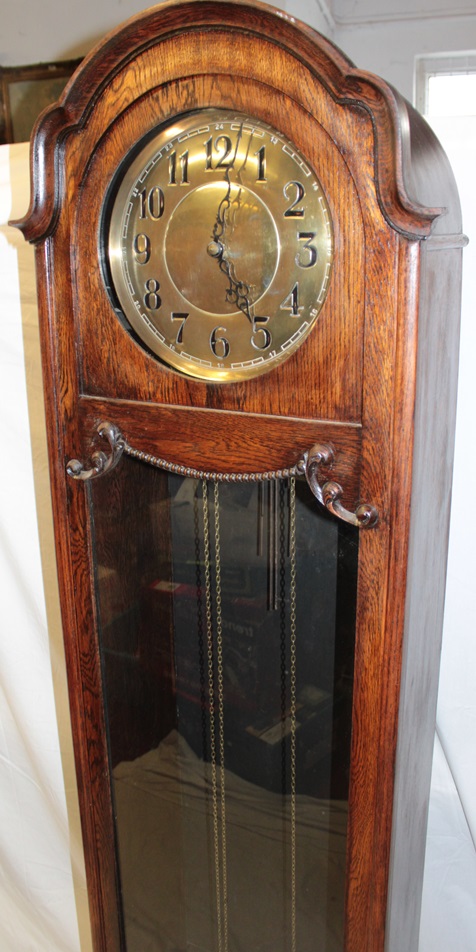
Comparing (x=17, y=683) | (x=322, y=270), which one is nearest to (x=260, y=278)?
(x=322, y=270)

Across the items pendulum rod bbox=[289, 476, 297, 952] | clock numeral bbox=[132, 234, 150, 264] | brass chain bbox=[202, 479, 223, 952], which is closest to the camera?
clock numeral bbox=[132, 234, 150, 264]

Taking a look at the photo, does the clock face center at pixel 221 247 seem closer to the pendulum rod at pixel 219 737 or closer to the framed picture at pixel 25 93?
the pendulum rod at pixel 219 737

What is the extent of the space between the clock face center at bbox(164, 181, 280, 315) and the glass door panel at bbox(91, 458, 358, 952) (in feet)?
0.83

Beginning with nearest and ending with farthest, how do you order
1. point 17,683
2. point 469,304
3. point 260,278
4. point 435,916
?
point 260,278 < point 469,304 < point 435,916 < point 17,683

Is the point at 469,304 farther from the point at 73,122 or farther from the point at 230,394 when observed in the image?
the point at 73,122

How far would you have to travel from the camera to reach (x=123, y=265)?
0.97 metres

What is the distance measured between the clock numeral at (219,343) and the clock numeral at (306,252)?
116mm

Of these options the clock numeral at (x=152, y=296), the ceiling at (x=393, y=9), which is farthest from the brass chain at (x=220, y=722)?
the ceiling at (x=393, y=9)

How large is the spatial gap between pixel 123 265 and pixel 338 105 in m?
0.30

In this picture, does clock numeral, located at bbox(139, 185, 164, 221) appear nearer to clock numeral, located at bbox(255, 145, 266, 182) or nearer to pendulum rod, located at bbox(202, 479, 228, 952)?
clock numeral, located at bbox(255, 145, 266, 182)

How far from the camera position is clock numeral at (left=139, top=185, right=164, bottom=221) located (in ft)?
3.04

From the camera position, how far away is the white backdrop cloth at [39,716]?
1437 millimetres

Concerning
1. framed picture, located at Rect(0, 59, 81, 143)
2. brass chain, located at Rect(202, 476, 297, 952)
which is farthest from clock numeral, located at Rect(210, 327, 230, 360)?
framed picture, located at Rect(0, 59, 81, 143)

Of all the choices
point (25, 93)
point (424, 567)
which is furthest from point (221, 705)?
point (25, 93)
